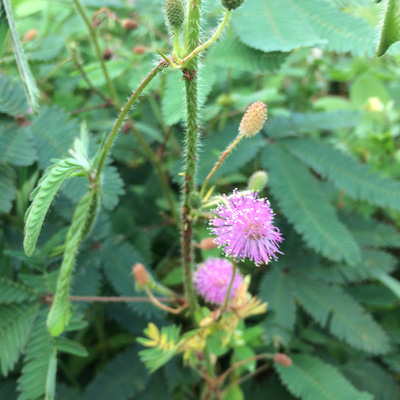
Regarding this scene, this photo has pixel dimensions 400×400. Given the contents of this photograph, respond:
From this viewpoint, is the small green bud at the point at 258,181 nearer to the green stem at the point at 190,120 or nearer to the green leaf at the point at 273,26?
the green stem at the point at 190,120

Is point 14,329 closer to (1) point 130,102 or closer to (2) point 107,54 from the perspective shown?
(1) point 130,102

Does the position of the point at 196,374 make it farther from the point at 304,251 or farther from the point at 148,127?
the point at 148,127

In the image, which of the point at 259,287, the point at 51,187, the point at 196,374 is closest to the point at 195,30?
the point at 51,187

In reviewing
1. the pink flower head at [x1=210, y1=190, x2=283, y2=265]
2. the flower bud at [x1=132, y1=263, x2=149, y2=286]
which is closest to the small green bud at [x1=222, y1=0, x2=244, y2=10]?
the pink flower head at [x1=210, y1=190, x2=283, y2=265]

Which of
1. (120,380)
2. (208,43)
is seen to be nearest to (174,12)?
(208,43)

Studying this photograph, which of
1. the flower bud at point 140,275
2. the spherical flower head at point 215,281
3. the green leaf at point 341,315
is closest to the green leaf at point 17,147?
the flower bud at point 140,275

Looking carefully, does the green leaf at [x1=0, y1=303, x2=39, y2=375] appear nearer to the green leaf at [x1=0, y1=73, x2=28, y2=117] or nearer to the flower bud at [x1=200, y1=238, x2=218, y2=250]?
the flower bud at [x1=200, y1=238, x2=218, y2=250]
